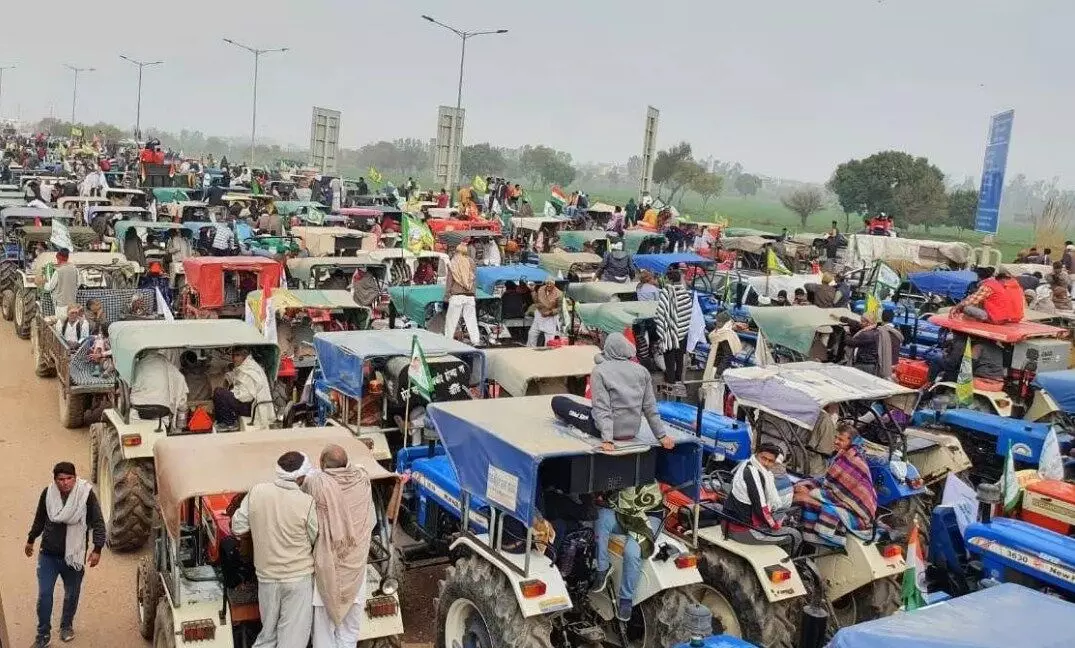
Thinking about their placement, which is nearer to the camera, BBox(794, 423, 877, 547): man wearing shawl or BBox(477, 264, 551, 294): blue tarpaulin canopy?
BBox(794, 423, 877, 547): man wearing shawl

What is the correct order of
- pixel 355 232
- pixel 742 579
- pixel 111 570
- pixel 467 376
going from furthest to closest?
pixel 355 232, pixel 467 376, pixel 111 570, pixel 742 579

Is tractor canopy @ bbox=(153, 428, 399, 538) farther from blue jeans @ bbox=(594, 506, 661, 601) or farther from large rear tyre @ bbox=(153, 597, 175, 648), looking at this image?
blue jeans @ bbox=(594, 506, 661, 601)

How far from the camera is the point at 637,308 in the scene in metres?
16.0

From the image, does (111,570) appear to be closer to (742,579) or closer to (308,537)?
(308,537)

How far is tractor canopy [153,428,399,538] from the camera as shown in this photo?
6.49 m

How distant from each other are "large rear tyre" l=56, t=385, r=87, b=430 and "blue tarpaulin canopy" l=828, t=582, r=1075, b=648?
35.8ft

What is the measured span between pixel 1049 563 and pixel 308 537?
494 cm

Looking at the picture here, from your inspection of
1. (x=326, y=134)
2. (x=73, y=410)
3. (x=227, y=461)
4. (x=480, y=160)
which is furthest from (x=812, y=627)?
(x=480, y=160)

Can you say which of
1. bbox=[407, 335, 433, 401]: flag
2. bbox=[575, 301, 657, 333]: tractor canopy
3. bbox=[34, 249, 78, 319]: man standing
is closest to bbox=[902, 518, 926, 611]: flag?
bbox=[407, 335, 433, 401]: flag

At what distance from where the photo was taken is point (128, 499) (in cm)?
928

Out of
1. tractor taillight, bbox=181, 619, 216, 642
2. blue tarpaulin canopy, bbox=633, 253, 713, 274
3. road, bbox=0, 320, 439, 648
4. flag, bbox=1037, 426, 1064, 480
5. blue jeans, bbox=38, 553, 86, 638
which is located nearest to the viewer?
tractor taillight, bbox=181, 619, 216, 642

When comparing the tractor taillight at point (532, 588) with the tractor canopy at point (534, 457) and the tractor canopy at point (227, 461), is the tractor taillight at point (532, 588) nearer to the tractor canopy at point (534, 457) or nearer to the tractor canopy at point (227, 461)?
the tractor canopy at point (534, 457)

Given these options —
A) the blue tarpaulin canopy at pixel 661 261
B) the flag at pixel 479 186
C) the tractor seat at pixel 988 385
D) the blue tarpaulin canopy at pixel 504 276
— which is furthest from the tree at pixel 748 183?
the tractor seat at pixel 988 385

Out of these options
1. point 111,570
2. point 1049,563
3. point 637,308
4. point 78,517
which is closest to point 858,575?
point 1049,563
